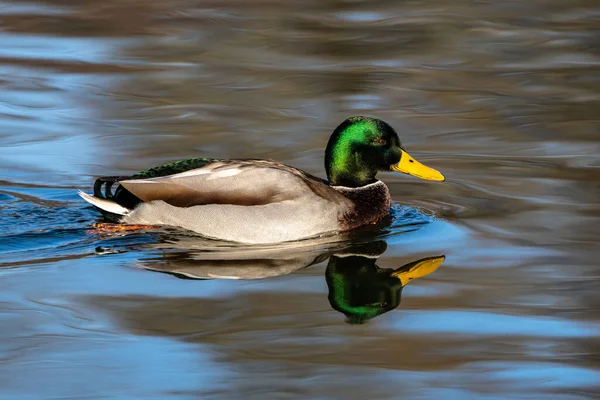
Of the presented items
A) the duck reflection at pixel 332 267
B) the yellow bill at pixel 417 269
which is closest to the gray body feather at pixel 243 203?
the duck reflection at pixel 332 267

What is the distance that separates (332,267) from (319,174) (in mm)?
2186

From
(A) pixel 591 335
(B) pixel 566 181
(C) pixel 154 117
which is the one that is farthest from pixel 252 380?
(C) pixel 154 117

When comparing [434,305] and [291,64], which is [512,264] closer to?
[434,305]

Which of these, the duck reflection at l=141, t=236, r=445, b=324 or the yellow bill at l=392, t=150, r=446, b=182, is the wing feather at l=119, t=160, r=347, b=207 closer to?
the duck reflection at l=141, t=236, r=445, b=324

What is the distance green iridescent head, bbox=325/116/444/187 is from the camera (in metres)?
8.56

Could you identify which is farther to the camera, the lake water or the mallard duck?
the mallard duck

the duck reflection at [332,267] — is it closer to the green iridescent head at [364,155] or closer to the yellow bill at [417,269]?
the yellow bill at [417,269]

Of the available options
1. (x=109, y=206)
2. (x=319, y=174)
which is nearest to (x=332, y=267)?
(x=109, y=206)

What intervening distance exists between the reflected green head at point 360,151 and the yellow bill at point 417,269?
129cm

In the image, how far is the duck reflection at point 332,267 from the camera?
675 cm

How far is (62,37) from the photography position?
45.7 ft

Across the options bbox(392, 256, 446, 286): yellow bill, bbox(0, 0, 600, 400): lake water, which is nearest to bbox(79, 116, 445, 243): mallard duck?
bbox(0, 0, 600, 400): lake water

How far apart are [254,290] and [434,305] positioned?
100 centimetres

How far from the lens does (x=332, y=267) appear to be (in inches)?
294
